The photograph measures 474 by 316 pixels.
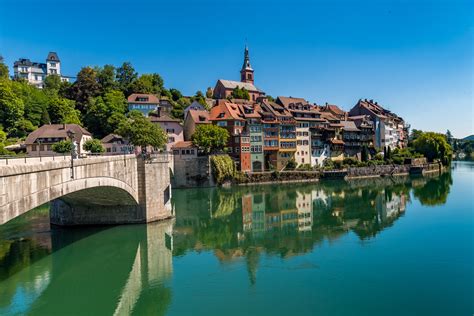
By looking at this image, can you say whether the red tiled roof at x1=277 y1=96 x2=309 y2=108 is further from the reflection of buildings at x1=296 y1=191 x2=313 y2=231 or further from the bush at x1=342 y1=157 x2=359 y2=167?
the reflection of buildings at x1=296 y1=191 x2=313 y2=231

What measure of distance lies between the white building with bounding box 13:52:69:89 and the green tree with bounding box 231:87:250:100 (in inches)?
2291

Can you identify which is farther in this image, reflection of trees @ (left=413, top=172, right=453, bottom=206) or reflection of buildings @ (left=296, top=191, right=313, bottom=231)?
reflection of trees @ (left=413, top=172, right=453, bottom=206)

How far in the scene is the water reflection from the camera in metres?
18.4

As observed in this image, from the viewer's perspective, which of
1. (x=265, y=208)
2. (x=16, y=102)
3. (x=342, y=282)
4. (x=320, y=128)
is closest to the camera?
(x=342, y=282)

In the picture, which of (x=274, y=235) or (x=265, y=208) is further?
(x=265, y=208)

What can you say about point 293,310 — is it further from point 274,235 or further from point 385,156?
point 385,156

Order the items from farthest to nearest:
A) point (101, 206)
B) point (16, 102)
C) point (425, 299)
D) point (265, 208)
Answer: point (16, 102) < point (265, 208) < point (101, 206) < point (425, 299)

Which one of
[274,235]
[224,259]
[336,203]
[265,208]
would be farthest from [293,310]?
[336,203]

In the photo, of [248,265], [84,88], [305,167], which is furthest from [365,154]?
[248,265]

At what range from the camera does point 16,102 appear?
206ft

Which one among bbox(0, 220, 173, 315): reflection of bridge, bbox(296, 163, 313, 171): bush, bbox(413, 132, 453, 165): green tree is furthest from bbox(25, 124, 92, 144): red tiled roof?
bbox(413, 132, 453, 165): green tree

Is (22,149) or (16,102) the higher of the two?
(16,102)

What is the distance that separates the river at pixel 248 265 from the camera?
1722 centimetres

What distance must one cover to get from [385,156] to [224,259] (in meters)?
73.6
